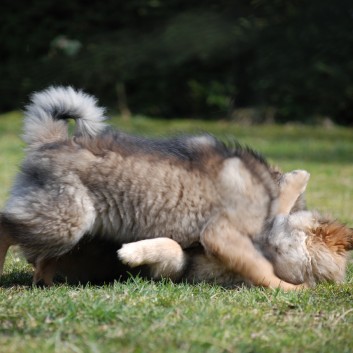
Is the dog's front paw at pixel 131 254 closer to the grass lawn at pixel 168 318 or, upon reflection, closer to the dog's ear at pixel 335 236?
the grass lawn at pixel 168 318

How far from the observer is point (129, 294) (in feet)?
12.5


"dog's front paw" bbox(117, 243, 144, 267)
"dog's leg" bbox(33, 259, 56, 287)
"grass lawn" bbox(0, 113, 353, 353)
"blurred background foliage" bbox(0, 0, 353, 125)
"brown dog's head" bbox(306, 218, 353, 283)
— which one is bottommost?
"dog's leg" bbox(33, 259, 56, 287)

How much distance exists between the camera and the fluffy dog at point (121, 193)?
4.16 m

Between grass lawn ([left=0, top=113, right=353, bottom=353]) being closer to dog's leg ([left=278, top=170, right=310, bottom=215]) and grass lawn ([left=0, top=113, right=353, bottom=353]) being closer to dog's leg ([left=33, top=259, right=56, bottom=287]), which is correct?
dog's leg ([left=33, top=259, right=56, bottom=287])

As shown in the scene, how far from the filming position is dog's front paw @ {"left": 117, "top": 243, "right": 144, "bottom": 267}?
13.8ft

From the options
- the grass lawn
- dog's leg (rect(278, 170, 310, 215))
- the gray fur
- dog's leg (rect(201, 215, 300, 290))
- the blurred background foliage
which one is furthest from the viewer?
the blurred background foliage

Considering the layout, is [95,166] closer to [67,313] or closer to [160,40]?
[67,313]

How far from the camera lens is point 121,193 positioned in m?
4.32

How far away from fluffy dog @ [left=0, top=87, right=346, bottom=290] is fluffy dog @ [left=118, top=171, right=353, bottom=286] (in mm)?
71

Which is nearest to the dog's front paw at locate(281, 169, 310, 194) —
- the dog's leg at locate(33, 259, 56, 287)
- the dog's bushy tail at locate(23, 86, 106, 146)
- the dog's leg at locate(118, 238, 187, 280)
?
the dog's leg at locate(118, 238, 187, 280)

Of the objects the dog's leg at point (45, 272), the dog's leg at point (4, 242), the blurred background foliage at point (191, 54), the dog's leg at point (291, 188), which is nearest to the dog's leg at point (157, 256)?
the dog's leg at point (45, 272)

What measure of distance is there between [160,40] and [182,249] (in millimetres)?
11928

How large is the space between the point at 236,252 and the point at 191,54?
1211 cm

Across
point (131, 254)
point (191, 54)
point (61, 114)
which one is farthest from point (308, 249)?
point (191, 54)
